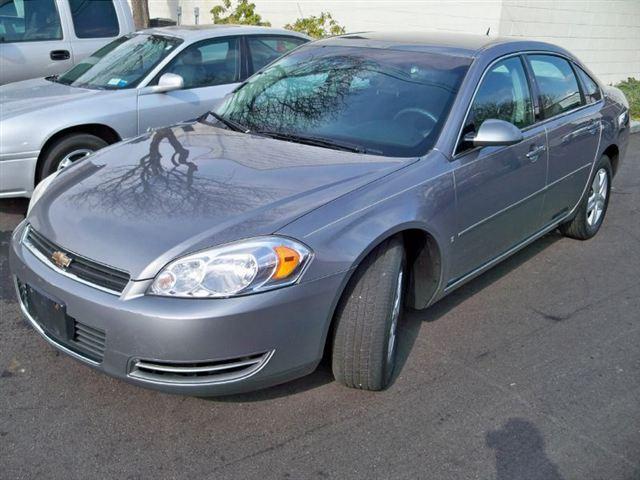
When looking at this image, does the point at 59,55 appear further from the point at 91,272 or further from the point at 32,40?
the point at 91,272

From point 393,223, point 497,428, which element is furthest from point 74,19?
point 497,428

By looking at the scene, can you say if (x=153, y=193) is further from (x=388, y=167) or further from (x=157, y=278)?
(x=388, y=167)

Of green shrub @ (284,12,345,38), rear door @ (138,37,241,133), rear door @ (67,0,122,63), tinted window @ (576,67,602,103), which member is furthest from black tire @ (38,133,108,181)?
green shrub @ (284,12,345,38)

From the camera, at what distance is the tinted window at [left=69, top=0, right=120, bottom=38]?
775 centimetres

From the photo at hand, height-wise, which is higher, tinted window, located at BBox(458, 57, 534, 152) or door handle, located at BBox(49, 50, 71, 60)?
tinted window, located at BBox(458, 57, 534, 152)

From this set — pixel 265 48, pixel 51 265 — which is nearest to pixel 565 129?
pixel 265 48

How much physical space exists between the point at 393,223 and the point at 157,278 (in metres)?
1.10

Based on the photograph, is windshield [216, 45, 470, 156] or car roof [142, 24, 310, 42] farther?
car roof [142, 24, 310, 42]

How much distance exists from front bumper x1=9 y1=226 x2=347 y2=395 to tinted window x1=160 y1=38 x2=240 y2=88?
3.63 meters

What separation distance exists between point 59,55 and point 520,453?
6575 mm

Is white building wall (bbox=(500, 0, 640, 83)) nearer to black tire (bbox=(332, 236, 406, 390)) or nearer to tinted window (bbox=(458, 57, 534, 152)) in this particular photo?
tinted window (bbox=(458, 57, 534, 152))

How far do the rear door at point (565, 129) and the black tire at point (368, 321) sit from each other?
6.10 feet

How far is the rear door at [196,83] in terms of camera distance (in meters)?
6.00

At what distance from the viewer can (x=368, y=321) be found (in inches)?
125
